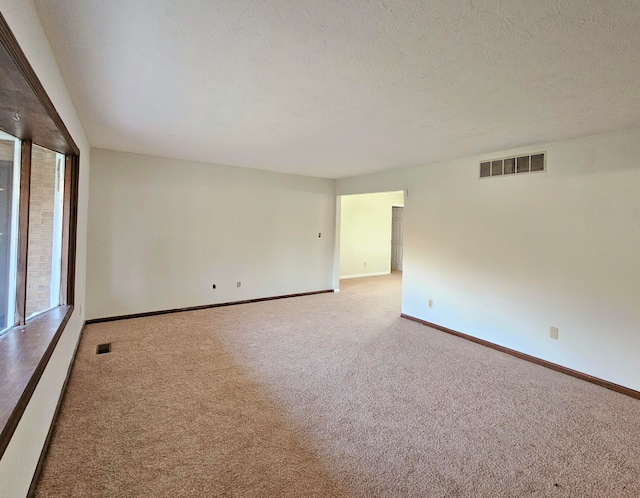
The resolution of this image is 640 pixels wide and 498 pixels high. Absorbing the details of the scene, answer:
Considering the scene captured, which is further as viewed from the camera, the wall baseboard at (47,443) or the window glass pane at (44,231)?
the window glass pane at (44,231)

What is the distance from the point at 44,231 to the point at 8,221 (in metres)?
0.67

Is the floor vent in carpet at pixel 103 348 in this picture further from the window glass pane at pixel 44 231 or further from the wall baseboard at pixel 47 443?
the window glass pane at pixel 44 231

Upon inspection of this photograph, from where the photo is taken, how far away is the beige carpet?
164 centimetres

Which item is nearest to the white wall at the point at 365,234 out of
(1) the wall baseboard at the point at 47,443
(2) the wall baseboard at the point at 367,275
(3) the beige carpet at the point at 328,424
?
(2) the wall baseboard at the point at 367,275

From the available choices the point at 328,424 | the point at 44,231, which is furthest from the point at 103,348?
the point at 328,424

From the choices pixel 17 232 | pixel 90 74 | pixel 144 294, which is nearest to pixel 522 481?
pixel 17 232

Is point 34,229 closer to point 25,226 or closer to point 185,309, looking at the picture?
point 25,226

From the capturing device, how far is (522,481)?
167 cm

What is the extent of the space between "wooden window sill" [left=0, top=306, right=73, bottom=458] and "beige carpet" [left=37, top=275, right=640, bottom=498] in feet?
2.00

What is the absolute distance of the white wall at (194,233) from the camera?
415 cm

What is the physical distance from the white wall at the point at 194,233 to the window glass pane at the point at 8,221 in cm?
234

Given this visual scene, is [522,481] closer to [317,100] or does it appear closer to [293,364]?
[293,364]

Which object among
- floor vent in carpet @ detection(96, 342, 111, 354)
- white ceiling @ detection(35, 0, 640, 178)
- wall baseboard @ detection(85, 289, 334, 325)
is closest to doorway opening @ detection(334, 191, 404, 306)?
wall baseboard @ detection(85, 289, 334, 325)

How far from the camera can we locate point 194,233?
4.76 metres
